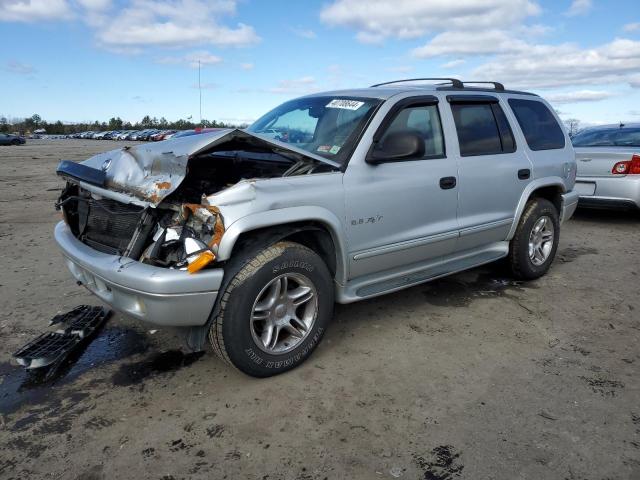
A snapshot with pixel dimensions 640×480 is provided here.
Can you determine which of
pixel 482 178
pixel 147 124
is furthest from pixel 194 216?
pixel 147 124

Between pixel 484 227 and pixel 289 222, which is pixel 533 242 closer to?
pixel 484 227

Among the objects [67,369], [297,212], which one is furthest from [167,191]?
[67,369]

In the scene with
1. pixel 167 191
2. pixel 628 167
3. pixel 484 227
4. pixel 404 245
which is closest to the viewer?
pixel 167 191

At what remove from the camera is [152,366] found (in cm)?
339

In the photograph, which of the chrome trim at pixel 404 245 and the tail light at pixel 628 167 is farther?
the tail light at pixel 628 167

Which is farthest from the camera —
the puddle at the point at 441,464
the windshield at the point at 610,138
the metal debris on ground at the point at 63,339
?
the windshield at the point at 610,138

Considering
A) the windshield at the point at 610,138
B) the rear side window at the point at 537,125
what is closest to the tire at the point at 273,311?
the rear side window at the point at 537,125

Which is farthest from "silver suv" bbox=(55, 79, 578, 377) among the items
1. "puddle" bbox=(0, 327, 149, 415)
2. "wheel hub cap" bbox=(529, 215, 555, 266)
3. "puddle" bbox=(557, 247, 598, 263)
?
"puddle" bbox=(557, 247, 598, 263)

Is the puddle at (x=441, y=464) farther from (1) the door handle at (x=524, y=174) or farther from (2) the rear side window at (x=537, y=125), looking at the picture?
(2) the rear side window at (x=537, y=125)

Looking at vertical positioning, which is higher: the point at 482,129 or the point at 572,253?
the point at 482,129

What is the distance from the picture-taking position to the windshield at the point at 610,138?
818 cm

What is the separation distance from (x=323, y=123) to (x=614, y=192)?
18.4 ft

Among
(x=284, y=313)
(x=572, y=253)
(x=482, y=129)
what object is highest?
(x=482, y=129)

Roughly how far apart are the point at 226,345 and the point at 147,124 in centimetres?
9511
